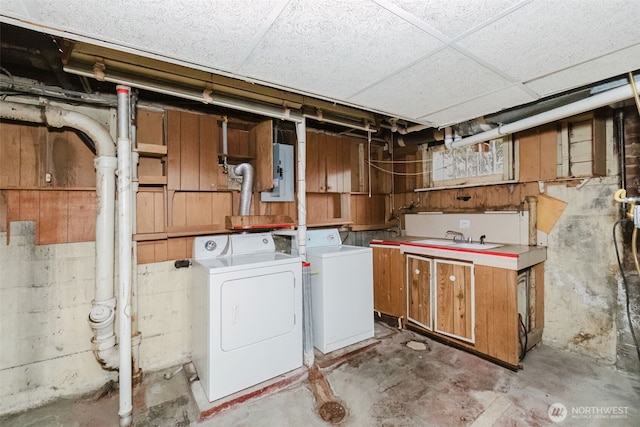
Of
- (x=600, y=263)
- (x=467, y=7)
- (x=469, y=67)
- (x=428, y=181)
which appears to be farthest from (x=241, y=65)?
(x=600, y=263)

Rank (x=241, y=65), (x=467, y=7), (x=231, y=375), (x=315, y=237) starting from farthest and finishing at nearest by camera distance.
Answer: (x=315, y=237)
(x=231, y=375)
(x=241, y=65)
(x=467, y=7)

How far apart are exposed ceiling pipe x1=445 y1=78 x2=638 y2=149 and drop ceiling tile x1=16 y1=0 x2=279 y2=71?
7.11 ft

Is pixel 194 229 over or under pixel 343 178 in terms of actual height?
under

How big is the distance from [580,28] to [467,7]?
23.7 inches

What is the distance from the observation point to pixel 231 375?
205cm

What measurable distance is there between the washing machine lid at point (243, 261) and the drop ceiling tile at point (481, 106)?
1782mm

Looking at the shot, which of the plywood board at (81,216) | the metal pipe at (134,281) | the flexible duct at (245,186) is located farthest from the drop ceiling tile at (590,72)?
the plywood board at (81,216)

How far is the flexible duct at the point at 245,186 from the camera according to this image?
2.61 m

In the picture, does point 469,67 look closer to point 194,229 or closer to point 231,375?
point 194,229

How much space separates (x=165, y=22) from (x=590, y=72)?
2.34m

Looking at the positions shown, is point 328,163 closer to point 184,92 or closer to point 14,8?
point 184,92

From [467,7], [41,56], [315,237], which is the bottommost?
[315,237]

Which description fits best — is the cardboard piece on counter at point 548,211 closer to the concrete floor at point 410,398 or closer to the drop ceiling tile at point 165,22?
the concrete floor at point 410,398

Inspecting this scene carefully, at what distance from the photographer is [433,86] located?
1893mm
